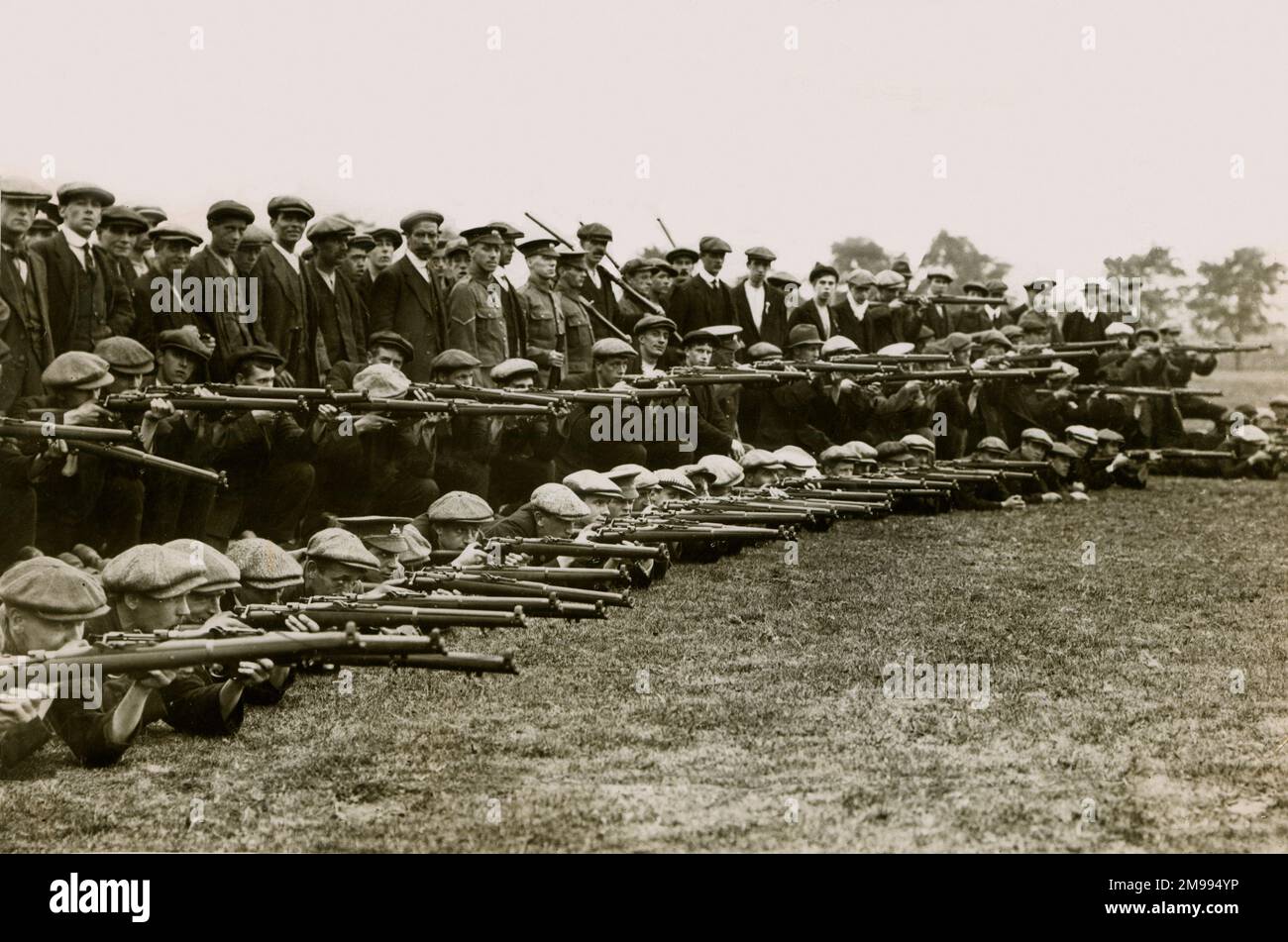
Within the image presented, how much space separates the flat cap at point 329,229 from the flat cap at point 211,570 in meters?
6.06

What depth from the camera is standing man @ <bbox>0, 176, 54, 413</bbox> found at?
39.6 feet

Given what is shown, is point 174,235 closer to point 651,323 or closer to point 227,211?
point 227,211

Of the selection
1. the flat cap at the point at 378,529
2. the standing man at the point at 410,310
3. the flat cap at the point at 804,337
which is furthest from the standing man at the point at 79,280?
the flat cap at the point at 804,337

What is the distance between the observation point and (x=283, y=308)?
569 inches

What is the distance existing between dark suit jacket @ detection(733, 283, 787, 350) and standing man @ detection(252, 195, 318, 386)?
8.08 meters

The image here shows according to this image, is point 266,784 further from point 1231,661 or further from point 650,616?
→ point 1231,661

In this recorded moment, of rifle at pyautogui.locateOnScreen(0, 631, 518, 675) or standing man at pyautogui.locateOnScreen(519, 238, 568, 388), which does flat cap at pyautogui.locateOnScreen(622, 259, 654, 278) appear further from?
rifle at pyautogui.locateOnScreen(0, 631, 518, 675)

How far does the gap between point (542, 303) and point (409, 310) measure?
7.34ft

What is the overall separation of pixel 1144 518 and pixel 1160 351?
7.96 m

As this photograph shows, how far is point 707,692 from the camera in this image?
10859 millimetres

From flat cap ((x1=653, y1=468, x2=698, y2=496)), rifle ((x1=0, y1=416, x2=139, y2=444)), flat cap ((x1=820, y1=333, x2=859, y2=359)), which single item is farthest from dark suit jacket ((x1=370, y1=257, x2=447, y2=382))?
flat cap ((x1=820, y1=333, x2=859, y2=359))

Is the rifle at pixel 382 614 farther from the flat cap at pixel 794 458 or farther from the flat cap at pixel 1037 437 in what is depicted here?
the flat cap at pixel 1037 437
